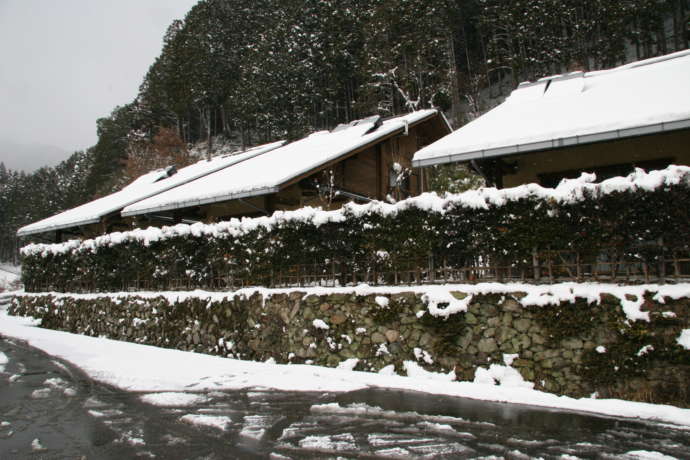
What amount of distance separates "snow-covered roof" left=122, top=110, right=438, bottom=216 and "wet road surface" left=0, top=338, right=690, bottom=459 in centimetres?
683

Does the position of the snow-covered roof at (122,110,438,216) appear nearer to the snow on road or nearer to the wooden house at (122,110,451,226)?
the wooden house at (122,110,451,226)

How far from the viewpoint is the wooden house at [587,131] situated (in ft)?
26.5

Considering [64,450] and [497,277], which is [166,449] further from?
[497,277]

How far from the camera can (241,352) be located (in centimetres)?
921

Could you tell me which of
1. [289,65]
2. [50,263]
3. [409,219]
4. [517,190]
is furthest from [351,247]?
[289,65]

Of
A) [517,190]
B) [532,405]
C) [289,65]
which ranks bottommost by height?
[532,405]

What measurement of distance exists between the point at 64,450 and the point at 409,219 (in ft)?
17.7

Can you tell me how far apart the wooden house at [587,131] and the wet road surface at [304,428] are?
504 cm

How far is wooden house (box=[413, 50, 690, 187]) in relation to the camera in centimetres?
806

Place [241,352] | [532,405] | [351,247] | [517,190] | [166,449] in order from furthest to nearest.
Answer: [241,352]
[351,247]
[517,190]
[532,405]
[166,449]

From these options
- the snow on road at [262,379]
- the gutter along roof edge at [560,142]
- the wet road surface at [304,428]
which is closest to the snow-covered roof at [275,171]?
the gutter along roof edge at [560,142]

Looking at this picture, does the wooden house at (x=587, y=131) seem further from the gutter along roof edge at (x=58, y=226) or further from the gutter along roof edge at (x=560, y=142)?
the gutter along roof edge at (x=58, y=226)

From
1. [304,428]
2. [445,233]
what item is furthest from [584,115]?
[304,428]

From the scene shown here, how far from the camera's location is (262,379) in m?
7.27
